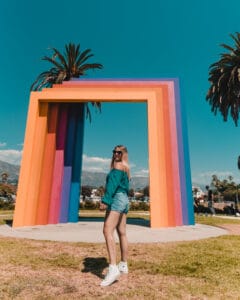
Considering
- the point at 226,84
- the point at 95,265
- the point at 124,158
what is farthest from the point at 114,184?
the point at 226,84

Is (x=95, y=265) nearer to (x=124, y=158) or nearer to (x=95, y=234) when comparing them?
(x=124, y=158)

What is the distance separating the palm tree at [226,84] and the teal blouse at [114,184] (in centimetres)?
2208

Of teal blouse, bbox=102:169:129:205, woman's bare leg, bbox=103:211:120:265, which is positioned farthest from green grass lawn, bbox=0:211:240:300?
teal blouse, bbox=102:169:129:205

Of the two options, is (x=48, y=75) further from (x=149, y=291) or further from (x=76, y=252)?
(x=149, y=291)

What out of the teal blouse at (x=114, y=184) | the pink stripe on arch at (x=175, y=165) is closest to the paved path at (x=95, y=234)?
the pink stripe on arch at (x=175, y=165)

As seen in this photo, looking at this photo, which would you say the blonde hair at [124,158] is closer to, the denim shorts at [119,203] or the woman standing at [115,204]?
the woman standing at [115,204]

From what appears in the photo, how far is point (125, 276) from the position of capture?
12.3 ft

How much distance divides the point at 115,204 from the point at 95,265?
1.54 meters

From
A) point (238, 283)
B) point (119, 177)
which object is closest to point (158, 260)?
point (238, 283)

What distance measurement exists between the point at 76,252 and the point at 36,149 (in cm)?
638

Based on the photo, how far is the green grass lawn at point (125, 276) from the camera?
3.11 metres

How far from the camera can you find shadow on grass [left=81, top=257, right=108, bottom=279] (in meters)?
3.99

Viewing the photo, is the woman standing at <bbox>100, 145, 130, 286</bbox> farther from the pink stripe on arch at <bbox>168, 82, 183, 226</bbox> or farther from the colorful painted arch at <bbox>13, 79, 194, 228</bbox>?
the pink stripe on arch at <bbox>168, 82, 183, 226</bbox>

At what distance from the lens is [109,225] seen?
11.6ft
